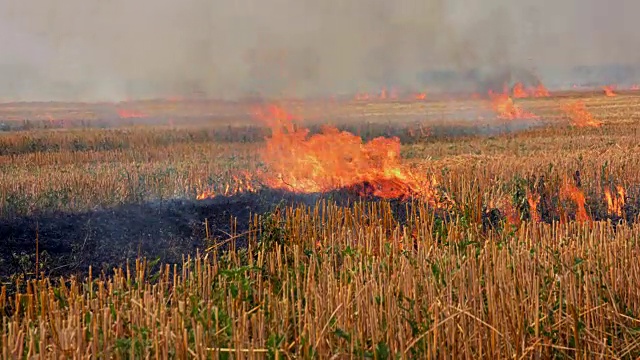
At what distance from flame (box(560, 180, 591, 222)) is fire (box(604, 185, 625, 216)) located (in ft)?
1.25

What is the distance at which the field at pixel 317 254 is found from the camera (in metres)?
4.75

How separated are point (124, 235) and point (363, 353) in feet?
21.6

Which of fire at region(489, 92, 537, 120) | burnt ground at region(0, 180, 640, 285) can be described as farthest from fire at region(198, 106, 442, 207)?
fire at region(489, 92, 537, 120)

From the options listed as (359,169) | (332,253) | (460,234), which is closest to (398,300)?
(332,253)

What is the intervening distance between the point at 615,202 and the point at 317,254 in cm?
620

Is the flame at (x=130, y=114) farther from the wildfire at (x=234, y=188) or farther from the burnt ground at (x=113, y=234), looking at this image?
the burnt ground at (x=113, y=234)

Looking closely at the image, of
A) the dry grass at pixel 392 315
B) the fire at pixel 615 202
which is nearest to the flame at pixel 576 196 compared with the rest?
the fire at pixel 615 202

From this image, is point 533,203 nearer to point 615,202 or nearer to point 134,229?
point 615,202

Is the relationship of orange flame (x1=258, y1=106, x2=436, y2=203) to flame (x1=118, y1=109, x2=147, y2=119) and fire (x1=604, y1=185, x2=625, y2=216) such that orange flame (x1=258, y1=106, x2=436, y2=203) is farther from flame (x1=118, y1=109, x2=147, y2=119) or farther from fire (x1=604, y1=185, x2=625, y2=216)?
flame (x1=118, y1=109, x2=147, y2=119)

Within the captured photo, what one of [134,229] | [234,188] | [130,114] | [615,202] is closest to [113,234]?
[134,229]

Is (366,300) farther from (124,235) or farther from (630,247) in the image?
(124,235)

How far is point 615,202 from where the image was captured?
11695 millimetres

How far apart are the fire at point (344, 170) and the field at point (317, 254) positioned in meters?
0.04

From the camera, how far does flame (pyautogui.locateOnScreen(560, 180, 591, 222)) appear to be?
11.1 m
